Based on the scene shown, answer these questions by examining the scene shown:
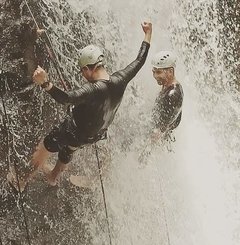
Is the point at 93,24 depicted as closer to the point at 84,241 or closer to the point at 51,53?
the point at 51,53

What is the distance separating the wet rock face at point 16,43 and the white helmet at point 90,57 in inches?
10.1

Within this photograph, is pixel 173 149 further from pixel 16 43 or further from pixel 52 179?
pixel 16 43

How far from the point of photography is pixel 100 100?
262 cm

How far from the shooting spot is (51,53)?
2.83 m

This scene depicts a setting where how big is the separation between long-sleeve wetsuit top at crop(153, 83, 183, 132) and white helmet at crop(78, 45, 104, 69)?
505 mm

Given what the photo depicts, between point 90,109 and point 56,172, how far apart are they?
428 millimetres

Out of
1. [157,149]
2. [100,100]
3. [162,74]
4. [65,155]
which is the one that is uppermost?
[100,100]

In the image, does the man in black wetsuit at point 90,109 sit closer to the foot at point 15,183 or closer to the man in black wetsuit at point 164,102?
the foot at point 15,183

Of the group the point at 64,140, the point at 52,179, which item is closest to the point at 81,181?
the point at 52,179

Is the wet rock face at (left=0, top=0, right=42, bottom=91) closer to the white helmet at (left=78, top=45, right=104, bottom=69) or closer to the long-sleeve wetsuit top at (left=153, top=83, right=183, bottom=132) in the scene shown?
the white helmet at (left=78, top=45, right=104, bottom=69)

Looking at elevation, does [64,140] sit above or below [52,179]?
above

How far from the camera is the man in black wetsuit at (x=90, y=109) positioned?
261 cm

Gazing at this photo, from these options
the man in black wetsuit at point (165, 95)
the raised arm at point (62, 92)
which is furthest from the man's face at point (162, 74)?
the raised arm at point (62, 92)

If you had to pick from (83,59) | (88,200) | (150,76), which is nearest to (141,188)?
(88,200)
